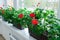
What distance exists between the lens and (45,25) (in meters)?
1.96

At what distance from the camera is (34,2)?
303cm

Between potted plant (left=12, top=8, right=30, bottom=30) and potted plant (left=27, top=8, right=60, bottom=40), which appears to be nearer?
potted plant (left=27, top=8, right=60, bottom=40)

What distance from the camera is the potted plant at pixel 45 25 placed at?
1.82 metres

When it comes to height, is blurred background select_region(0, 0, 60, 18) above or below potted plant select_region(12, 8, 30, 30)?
above

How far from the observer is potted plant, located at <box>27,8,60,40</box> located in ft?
5.98

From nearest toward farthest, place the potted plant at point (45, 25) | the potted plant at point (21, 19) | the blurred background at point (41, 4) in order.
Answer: the potted plant at point (45, 25) → the blurred background at point (41, 4) → the potted plant at point (21, 19)

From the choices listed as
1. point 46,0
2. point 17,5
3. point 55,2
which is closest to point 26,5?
point 17,5

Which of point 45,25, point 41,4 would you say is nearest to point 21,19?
point 41,4

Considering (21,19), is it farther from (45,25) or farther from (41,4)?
(45,25)

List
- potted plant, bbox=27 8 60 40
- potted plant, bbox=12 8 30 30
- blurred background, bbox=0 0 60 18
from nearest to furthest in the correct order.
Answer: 1. potted plant, bbox=27 8 60 40
2. blurred background, bbox=0 0 60 18
3. potted plant, bbox=12 8 30 30

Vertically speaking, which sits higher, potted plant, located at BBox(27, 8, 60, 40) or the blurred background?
the blurred background

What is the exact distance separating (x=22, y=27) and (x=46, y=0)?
0.77 m

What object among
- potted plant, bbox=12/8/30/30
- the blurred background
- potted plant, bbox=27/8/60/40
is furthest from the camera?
potted plant, bbox=12/8/30/30

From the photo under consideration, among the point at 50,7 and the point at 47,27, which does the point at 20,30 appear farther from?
the point at 47,27
